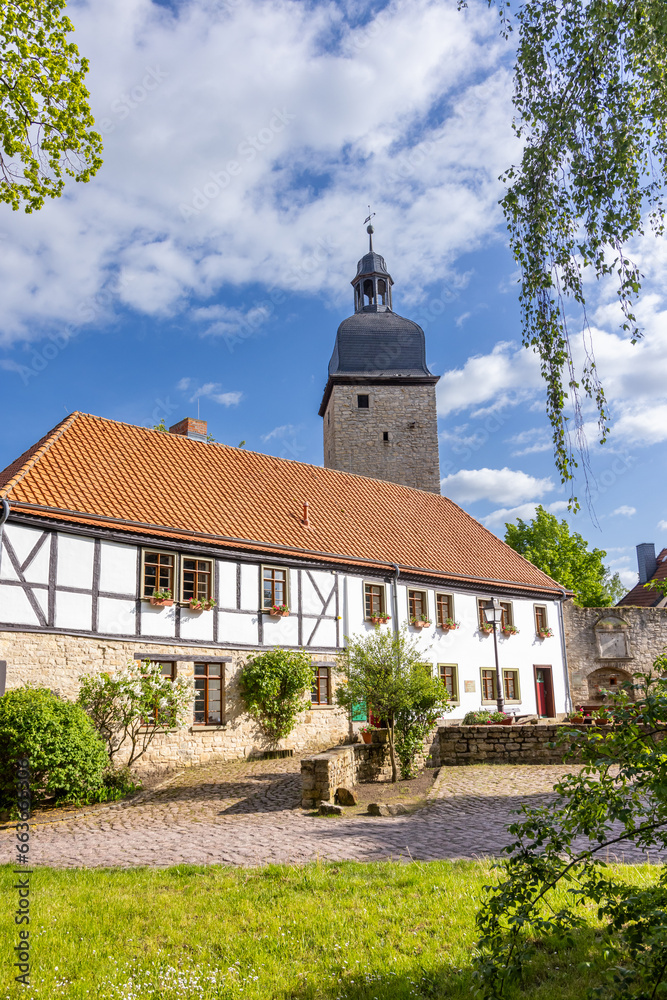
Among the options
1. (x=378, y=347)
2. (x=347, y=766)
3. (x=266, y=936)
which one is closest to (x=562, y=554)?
(x=378, y=347)

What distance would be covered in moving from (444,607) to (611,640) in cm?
850

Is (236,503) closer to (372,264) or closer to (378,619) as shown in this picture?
(378,619)

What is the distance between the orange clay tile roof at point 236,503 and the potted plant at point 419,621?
128cm

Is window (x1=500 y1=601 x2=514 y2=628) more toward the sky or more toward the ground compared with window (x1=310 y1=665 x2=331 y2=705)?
more toward the sky

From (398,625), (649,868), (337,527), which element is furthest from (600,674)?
(649,868)

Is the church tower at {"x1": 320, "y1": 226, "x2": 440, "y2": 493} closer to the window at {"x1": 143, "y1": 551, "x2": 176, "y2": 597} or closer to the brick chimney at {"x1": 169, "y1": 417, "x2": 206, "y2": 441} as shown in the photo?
the brick chimney at {"x1": 169, "y1": 417, "x2": 206, "y2": 441}

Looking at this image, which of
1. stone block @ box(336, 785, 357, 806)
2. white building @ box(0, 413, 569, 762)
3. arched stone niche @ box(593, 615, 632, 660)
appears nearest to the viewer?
stone block @ box(336, 785, 357, 806)

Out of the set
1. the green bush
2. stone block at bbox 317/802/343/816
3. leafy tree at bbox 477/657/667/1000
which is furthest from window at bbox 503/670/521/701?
leafy tree at bbox 477/657/667/1000

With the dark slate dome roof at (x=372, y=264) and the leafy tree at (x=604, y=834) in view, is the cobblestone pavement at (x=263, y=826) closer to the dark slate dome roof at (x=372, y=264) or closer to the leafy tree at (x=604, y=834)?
the leafy tree at (x=604, y=834)

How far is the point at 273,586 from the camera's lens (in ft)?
59.3

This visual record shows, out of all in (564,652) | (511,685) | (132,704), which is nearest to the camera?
(132,704)

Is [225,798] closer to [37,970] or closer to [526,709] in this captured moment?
[37,970]

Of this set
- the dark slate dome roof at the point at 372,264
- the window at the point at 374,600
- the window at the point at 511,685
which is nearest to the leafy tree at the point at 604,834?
the window at the point at 374,600

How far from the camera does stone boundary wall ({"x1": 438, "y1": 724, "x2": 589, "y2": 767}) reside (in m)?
15.2
